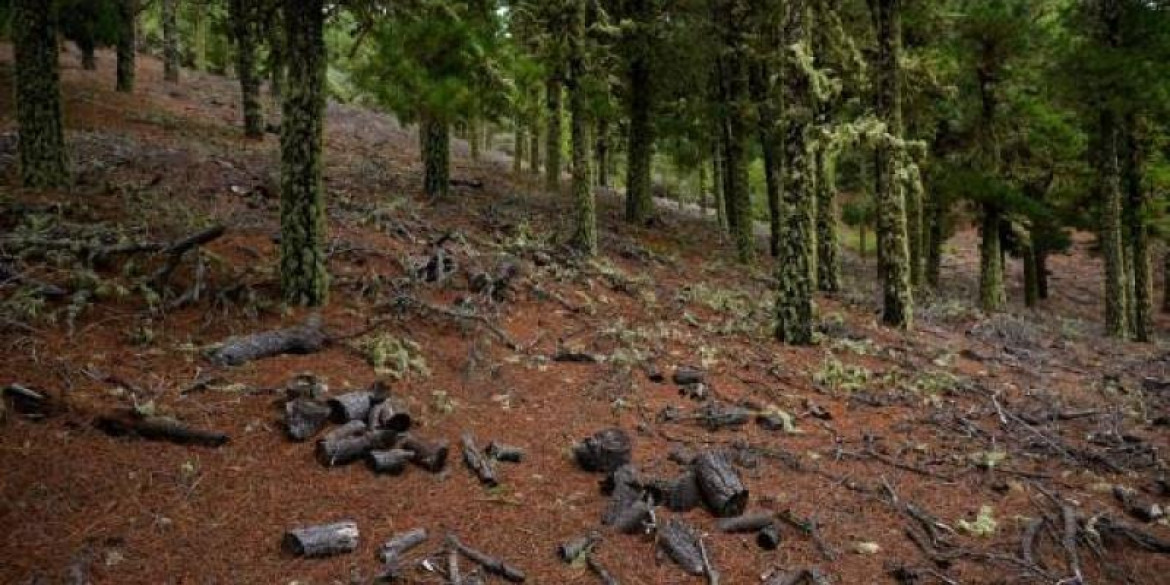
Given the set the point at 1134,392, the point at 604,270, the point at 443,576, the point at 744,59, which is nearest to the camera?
the point at 443,576

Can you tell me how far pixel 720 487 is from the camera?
6.94 m

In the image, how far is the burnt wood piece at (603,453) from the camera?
295 inches

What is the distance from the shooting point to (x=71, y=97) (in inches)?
882

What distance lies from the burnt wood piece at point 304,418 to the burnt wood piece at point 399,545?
1.74 m

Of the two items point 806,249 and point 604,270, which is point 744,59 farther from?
point 806,249

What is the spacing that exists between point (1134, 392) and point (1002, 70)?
1212 cm

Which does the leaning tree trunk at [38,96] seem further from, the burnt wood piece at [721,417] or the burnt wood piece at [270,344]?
the burnt wood piece at [721,417]

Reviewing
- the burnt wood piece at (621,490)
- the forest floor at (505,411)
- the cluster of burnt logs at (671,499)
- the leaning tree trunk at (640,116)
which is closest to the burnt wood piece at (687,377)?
the forest floor at (505,411)

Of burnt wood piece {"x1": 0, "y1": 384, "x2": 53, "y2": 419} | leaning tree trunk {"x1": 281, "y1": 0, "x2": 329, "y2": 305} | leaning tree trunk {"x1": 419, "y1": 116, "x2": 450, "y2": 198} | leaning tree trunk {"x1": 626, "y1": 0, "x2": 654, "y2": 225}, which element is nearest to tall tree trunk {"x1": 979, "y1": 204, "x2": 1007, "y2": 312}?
leaning tree trunk {"x1": 626, "y1": 0, "x2": 654, "y2": 225}

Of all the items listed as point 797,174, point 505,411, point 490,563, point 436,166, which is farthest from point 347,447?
point 436,166

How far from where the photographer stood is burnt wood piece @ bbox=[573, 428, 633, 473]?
24.6 feet

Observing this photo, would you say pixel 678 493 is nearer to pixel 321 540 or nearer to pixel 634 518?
pixel 634 518

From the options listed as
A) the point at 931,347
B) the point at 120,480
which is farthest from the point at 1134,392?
the point at 120,480

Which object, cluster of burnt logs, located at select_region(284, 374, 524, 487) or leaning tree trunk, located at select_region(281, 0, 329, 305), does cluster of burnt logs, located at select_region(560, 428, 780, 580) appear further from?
leaning tree trunk, located at select_region(281, 0, 329, 305)
